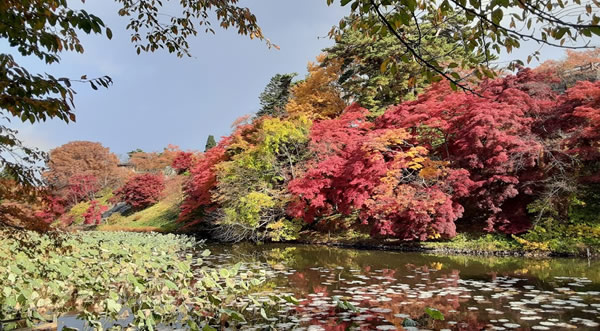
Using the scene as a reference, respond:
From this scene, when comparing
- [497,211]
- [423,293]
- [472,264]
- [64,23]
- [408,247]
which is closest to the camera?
[64,23]

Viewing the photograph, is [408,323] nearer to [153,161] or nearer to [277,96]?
[277,96]

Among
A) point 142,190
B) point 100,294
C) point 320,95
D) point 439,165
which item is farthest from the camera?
point 142,190

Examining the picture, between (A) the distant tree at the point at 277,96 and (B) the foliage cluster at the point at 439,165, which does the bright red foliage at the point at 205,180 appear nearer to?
(B) the foliage cluster at the point at 439,165

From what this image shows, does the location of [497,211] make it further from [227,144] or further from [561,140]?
Result: [227,144]

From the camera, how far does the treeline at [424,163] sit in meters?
10.2

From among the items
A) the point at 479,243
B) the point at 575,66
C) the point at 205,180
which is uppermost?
the point at 575,66

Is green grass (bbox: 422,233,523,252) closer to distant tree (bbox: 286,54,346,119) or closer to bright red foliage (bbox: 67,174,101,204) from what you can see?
distant tree (bbox: 286,54,346,119)

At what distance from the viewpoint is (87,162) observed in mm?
28609

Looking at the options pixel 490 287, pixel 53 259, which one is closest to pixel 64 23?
pixel 53 259

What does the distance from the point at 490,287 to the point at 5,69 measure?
6079 mm

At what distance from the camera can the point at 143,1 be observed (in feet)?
11.1

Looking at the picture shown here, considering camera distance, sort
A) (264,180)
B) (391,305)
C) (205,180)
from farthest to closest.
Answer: (205,180) < (264,180) < (391,305)

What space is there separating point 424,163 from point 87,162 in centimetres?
2629

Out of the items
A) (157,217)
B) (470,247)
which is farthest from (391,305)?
(157,217)
